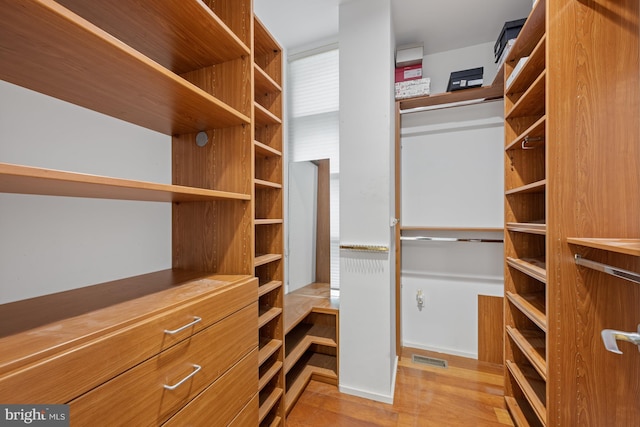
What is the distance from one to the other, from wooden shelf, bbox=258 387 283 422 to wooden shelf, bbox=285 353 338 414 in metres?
0.21

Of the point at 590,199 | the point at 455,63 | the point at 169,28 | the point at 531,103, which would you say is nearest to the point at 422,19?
the point at 455,63

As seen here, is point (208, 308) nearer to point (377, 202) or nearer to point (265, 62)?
point (377, 202)

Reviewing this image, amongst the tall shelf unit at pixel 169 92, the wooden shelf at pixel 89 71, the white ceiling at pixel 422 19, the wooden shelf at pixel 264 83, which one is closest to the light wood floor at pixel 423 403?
the tall shelf unit at pixel 169 92

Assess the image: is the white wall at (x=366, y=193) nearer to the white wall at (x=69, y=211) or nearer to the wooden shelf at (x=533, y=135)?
the wooden shelf at (x=533, y=135)

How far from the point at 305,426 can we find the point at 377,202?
1451 millimetres

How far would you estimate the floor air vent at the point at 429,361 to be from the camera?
2156mm

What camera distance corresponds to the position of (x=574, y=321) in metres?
1.04

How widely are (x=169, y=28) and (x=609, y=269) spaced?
1.70 meters

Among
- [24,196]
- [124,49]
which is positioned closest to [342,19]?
[124,49]

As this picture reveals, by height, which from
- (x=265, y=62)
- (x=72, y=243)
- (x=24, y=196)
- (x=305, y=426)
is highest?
(x=265, y=62)

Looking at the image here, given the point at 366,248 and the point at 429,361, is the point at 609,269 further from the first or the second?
the point at 429,361

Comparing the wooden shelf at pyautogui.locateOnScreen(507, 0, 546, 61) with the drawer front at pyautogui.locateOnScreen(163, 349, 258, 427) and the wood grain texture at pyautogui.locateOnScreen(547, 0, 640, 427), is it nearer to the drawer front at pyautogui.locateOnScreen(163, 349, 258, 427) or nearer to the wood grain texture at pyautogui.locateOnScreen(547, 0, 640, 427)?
the wood grain texture at pyautogui.locateOnScreen(547, 0, 640, 427)

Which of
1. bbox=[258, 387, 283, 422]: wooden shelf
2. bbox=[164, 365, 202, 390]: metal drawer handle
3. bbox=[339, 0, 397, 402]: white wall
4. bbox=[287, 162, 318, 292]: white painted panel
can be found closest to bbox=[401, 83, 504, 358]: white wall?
bbox=[339, 0, 397, 402]: white wall

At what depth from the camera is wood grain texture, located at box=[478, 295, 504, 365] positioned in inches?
85.7
